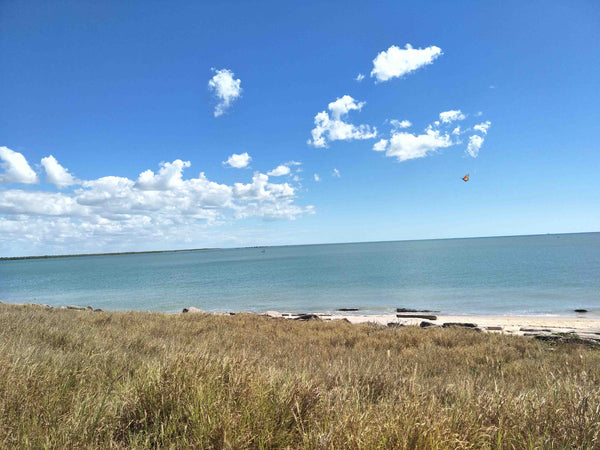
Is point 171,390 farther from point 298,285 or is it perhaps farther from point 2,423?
point 298,285

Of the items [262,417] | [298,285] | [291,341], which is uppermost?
[262,417]

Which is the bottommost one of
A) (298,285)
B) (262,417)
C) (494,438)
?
(298,285)

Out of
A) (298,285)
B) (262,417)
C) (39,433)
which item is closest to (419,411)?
(262,417)

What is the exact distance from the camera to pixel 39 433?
2.58 m

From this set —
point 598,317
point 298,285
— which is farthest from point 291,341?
point 298,285

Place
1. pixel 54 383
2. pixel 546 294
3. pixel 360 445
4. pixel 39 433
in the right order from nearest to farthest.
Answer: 1. pixel 360 445
2. pixel 39 433
3. pixel 54 383
4. pixel 546 294

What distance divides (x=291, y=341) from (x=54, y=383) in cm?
727

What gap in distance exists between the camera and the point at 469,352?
8.98m

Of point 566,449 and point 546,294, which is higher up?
point 566,449

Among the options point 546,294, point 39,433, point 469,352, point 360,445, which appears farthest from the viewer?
point 546,294

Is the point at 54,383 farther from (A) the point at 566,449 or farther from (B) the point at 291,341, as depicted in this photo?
(B) the point at 291,341

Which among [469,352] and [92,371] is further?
[469,352]

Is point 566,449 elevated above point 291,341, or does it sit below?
above

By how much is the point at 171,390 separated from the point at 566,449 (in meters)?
3.44
